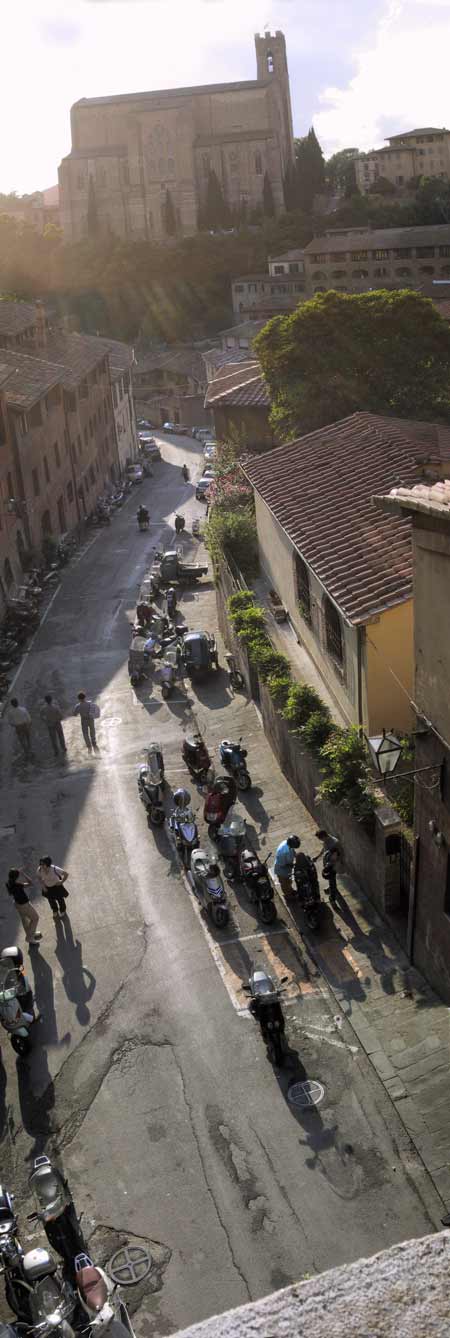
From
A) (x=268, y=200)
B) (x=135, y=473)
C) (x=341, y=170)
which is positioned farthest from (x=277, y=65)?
(x=135, y=473)

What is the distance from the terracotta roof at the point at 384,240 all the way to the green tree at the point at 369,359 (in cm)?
5180

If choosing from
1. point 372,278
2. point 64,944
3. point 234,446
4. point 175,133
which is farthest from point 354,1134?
point 175,133

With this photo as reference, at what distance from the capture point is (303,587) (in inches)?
824

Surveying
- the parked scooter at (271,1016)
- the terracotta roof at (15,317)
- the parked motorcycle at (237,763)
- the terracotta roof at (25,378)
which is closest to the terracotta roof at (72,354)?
the terracotta roof at (15,317)

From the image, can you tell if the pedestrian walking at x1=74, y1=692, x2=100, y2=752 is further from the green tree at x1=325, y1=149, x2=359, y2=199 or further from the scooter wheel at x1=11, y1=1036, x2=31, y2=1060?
the green tree at x1=325, y1=149, x2=359, y2=199

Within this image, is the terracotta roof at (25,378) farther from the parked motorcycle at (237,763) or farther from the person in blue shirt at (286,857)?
the person in blue shirt at (286,857)

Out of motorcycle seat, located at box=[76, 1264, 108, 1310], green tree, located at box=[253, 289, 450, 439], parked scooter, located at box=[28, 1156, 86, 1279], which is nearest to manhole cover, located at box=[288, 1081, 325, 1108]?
parked scooter, located at box=[28, 1156, 86, 1279]

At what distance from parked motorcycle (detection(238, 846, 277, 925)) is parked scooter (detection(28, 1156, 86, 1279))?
5219 mm

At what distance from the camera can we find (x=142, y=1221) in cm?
977

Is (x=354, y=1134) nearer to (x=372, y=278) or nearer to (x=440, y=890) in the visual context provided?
(x=440, y=890)

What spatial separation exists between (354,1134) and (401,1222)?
1131mm

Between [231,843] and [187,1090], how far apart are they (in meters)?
4.77

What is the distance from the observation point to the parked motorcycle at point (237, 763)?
18.2 m

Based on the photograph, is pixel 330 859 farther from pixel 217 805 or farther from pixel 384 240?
pixel 384 240
